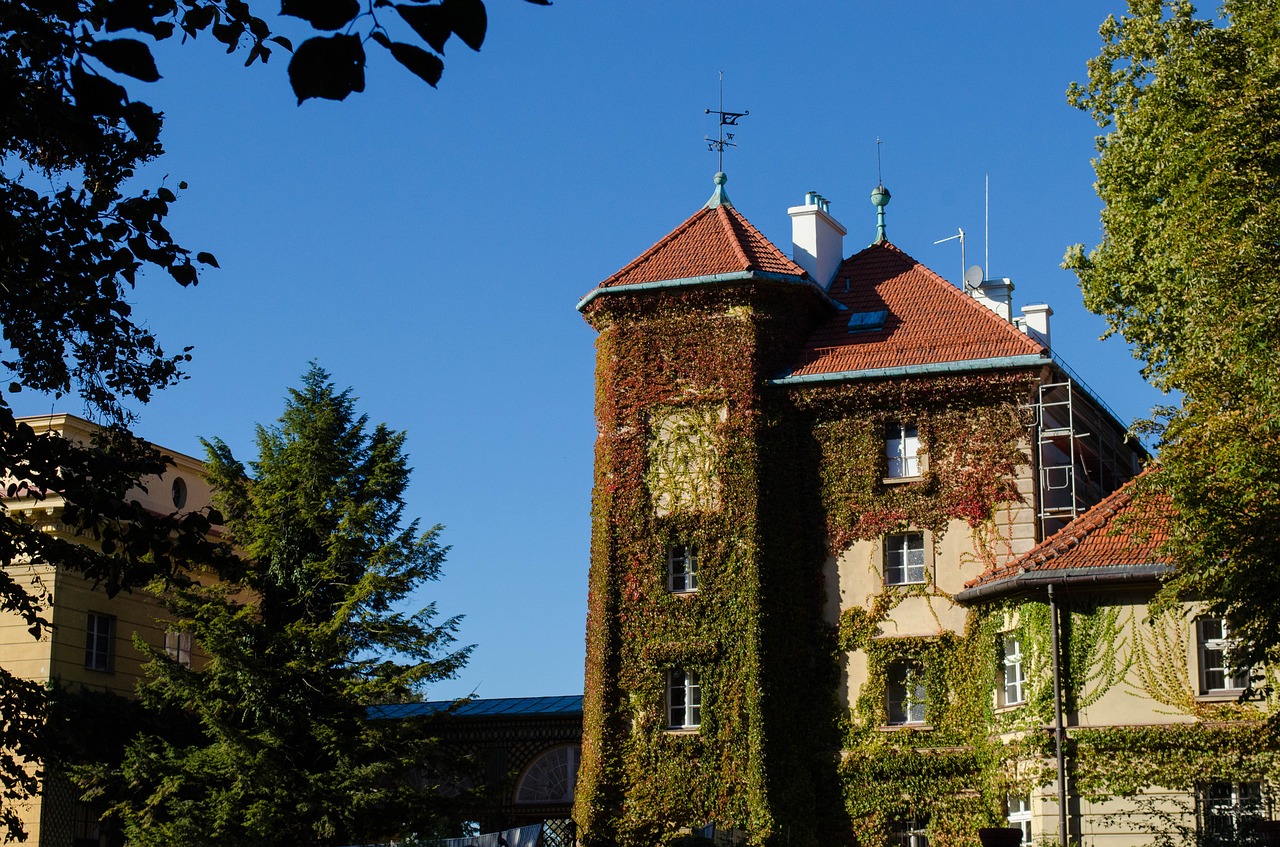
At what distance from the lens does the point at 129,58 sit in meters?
6.81

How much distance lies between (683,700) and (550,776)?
7.28 meters

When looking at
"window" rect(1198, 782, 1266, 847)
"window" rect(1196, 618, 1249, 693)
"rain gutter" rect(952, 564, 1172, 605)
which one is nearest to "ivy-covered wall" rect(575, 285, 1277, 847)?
"rain gutter" rect(952, 564, 1172, 605)

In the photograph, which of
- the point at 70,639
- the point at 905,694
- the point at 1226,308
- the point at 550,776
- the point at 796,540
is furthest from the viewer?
the point at 550,776

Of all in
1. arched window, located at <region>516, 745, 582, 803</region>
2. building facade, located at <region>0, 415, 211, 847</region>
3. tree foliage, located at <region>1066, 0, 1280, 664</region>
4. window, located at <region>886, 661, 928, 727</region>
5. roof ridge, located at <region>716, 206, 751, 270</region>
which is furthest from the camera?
arched window, located at <region>516, 745, 582, 803</region>

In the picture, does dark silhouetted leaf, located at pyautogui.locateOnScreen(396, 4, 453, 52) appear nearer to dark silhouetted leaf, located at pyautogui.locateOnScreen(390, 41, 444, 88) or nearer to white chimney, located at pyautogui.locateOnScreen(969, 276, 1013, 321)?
dark silhouetted leaf, located at pyautogui.locateOnScreen(390, 41, 444, 88)

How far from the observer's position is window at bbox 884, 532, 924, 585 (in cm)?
3550

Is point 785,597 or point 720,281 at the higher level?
point 720,281

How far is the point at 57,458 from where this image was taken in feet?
46.6

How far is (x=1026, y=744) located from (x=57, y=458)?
73.0ft

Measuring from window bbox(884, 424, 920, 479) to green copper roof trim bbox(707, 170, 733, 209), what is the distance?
748 cm

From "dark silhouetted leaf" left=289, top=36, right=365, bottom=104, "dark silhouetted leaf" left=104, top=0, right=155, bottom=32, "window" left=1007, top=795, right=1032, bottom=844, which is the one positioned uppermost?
"dark silhouetted leaf" left=104, top=0, right=155, bottom=32

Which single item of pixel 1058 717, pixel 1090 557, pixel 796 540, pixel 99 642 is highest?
pixel 796 540

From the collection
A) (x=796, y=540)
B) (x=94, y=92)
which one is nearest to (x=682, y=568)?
(x=796, y=540)

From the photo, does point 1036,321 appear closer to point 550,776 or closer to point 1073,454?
point 1073,454
